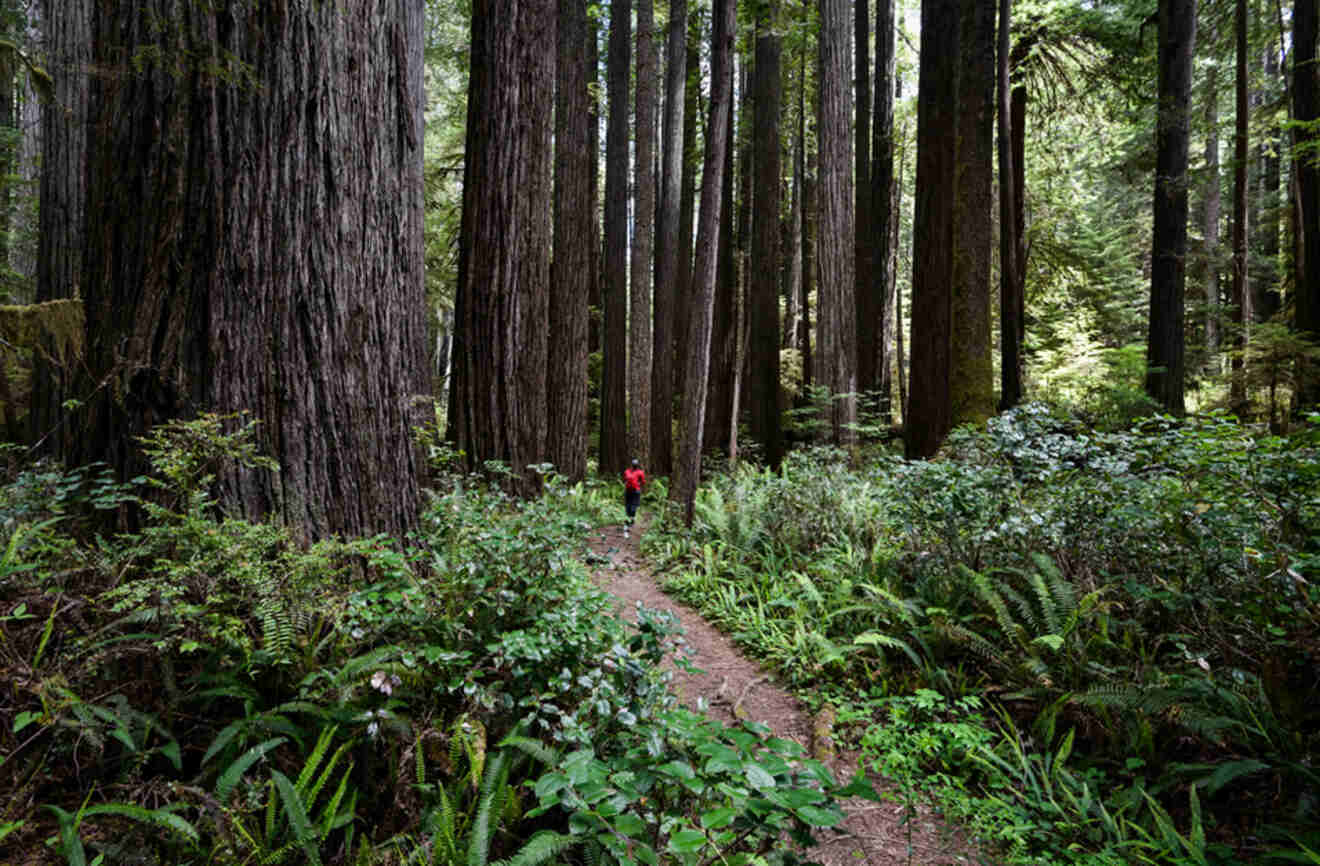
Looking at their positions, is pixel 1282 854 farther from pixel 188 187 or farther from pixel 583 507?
pixel 583 507

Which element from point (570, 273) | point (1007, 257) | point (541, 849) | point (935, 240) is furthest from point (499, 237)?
point (1007, 257)

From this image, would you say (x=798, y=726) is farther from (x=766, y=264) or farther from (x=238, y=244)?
(x=766, y=264)

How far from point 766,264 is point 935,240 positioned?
4.53m

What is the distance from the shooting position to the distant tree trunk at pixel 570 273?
10109mm

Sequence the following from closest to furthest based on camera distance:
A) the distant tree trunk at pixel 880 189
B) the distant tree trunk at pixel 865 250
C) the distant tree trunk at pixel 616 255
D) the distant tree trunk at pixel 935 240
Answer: the distant tree trunk at pixel 935 240 < the distant tree trunk at pixel 616 255 < the distant tree trunk at pixel 865 250 < the distant tree trunk at pixel 880 189

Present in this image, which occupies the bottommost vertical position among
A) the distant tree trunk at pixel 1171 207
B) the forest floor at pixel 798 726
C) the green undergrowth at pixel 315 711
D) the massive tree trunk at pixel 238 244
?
the forest floor at pixel 798 726

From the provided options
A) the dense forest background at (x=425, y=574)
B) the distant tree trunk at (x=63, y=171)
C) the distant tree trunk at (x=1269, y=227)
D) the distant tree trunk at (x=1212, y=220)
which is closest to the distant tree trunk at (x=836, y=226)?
the dense forest background at (x=425, y=574)

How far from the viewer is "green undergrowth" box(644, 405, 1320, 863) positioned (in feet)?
8.74

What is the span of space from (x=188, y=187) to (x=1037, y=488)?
18.7ft

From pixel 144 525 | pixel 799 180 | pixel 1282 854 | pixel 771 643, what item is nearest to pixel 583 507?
pixel 771 643

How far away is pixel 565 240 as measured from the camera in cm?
1033

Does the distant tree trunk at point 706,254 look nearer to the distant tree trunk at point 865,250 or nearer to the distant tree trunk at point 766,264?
the distant tree trunk at point 766,264

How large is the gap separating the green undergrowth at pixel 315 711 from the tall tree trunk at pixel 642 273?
368 inches

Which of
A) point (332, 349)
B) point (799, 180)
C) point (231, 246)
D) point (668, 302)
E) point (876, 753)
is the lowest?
point (876, 753)
